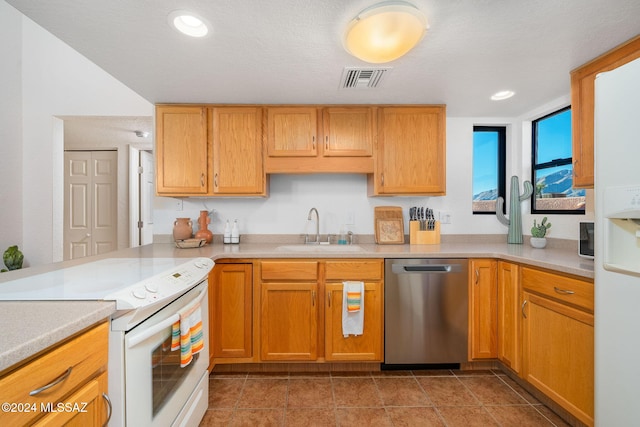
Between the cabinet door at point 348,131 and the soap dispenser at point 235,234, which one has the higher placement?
the cabinet door at point 348,131

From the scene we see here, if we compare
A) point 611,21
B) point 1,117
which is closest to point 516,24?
point 611,21

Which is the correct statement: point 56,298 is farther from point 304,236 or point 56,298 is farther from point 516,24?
point 516,24

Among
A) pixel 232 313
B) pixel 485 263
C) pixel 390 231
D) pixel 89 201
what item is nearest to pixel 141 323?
pixel 232 313

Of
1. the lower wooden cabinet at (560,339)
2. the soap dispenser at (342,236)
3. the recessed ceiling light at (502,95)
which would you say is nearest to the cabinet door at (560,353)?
the lower wooden cabinet at (560,339)

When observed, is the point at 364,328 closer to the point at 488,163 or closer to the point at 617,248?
the point at 617,248

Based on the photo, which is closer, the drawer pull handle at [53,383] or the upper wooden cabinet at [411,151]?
the drawer pull handle at [53,383]

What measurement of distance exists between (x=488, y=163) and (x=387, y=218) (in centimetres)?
122

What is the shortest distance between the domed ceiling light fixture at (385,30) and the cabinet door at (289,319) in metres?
1.55

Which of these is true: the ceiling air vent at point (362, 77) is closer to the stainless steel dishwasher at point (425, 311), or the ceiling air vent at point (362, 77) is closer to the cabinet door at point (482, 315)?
the stainless steel dishwasher at point (425, 311)

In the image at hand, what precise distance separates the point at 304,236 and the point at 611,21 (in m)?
2.35

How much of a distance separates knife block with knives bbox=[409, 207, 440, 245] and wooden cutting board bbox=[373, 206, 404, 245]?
0.09 meters

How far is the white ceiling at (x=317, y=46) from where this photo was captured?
1.28 meters

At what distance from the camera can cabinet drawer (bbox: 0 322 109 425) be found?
0.61 m

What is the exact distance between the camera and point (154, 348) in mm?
1135
